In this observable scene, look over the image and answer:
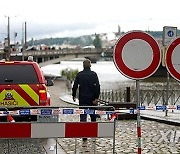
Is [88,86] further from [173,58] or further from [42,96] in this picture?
[173,58]

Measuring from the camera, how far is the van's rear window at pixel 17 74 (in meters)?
10.4

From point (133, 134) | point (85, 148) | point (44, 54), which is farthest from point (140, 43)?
point (44, 54)

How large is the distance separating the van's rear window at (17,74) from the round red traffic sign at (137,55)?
4661 mm

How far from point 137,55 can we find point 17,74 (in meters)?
4.95

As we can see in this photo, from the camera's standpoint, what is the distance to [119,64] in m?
6.22

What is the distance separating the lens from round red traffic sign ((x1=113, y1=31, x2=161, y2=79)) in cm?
620

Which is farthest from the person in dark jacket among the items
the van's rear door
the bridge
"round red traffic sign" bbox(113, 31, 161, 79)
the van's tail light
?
the bridge

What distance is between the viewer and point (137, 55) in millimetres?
6211

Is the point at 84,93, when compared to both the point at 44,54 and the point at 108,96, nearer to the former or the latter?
the point at 108,96

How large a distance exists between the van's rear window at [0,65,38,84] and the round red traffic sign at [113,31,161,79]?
4661 millimetres

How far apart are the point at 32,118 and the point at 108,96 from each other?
16.7m

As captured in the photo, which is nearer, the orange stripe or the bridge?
the orange stripe

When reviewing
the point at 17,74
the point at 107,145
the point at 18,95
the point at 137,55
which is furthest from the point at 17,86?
the point at 137,55

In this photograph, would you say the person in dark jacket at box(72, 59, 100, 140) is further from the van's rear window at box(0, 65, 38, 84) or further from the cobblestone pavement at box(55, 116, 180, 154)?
the van's rear window at box(0, 65, 38, 84)
